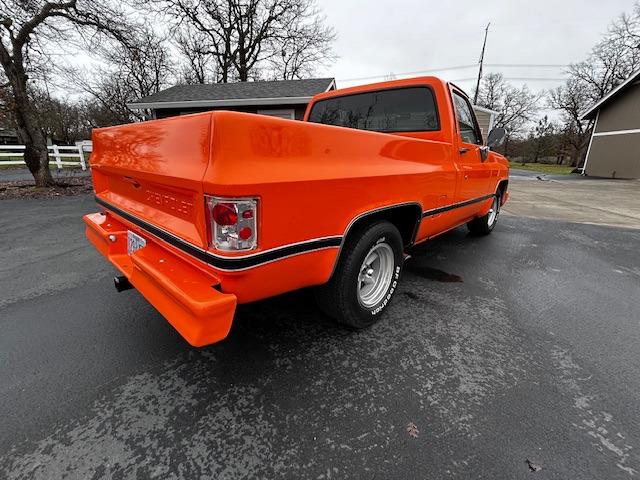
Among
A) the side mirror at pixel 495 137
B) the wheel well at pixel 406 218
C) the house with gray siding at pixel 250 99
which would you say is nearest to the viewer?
the wheel well at pixel 406 218

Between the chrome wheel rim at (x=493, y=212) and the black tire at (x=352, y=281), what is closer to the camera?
the black tire at (x=352, y=281)

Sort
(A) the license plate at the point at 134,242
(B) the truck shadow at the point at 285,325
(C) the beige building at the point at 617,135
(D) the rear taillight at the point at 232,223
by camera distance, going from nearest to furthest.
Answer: (D) the rear taillight at the point at 232,223
(A) the license plate at the point at 134,242
(B) the truck shadow at the point at 285,325
(C) the beige building at the point at 617,135

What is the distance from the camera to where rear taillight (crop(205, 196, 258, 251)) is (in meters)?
1.46

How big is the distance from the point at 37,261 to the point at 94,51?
383 inches

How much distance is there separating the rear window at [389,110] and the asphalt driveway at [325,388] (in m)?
1.72

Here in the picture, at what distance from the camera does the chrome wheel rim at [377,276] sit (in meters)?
2.60

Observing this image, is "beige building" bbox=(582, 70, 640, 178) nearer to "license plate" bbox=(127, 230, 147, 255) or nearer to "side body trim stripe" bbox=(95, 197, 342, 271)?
"side body trim stripe" bbox=(95, 197, 342, 271)

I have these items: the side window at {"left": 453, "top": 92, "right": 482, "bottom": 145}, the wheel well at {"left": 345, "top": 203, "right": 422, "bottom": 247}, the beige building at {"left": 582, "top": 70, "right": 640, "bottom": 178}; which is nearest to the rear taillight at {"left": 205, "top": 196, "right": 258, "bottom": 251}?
the wheel well at {"left": 345, "top": 203, "right": 422, "bottom": 247}

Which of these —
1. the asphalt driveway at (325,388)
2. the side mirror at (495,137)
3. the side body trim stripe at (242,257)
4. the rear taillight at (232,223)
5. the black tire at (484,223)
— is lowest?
the asphalt driveway at (325,388)

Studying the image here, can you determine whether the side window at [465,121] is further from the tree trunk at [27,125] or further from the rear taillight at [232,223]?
the tree trunk at [27,125]

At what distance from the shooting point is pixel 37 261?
3969 millimetres

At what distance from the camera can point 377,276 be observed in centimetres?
271

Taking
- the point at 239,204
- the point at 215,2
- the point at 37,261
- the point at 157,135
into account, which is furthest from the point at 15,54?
the point at 215,2

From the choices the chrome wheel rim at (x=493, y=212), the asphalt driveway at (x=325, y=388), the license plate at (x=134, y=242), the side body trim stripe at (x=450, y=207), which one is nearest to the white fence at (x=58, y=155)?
the asphalt driveway at (x=325, y=388)
